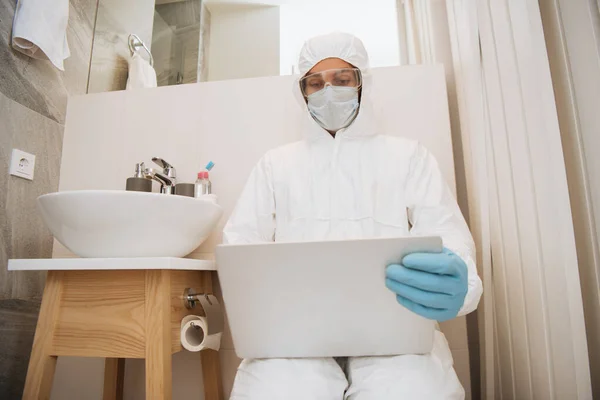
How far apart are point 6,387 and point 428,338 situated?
4.53ft

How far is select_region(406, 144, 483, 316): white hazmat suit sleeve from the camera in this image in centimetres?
86

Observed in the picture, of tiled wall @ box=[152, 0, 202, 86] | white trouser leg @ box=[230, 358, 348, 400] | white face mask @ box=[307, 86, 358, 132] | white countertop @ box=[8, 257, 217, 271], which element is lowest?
white trouser leg @ box=[230, 358, 348, 400]

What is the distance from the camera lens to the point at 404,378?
71 cm

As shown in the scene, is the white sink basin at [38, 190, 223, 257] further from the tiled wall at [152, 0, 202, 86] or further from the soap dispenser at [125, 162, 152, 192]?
the tiled wall at [152, 0, 202, 86]

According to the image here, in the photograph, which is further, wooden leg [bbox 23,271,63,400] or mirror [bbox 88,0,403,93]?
mirror [bbox 88,0,403,93]

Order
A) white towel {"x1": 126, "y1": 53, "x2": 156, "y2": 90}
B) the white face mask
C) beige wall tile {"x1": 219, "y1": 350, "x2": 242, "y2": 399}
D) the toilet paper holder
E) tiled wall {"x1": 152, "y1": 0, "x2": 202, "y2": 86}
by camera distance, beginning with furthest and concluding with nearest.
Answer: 1. tiled wall {"x1": 152, "y1": 0, "x2": 202, "y2": 86}
2. white towel {"x1": 126, "y1": 53, "x2": 156, "y2": 90}
3. beige wall tile {"x1": 219, "y1": 350, "x2": 242, "y2": 399}
4. the white face mask
5. the toilet paper holder

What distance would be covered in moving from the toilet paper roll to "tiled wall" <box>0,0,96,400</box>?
0.76 m

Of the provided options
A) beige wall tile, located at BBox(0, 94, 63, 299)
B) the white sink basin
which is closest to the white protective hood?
the white sink basin

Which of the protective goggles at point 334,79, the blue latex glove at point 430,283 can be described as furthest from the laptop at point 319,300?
the protective goggles at point 334,79

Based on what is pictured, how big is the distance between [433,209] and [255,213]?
1.73 feet

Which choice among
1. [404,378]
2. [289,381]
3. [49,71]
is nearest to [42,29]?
[49,71]

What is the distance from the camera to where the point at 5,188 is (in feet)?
3.93

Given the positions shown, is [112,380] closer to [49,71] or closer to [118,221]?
[118,221]

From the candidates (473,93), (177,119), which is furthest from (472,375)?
(177,119)
